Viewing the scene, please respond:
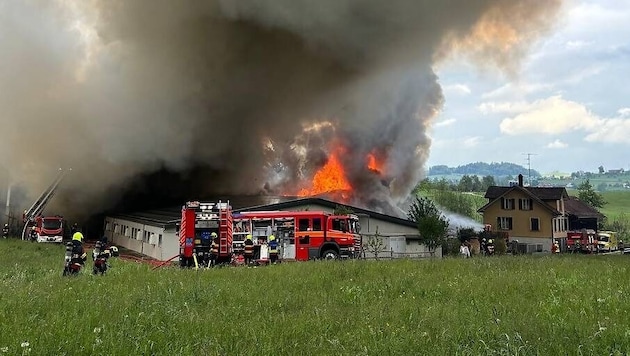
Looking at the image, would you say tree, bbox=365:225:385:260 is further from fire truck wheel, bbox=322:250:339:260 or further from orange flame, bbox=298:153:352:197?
orange flame, bbox=298:153:352:197

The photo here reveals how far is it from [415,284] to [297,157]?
1583 inches

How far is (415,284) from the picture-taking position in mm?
10789

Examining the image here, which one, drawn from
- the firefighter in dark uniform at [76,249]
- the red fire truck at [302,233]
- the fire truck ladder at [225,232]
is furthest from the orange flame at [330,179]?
the firefighter in dark uniform at [76,249]

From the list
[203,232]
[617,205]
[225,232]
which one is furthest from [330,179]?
[617,205]

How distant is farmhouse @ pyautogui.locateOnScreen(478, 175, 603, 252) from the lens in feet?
170

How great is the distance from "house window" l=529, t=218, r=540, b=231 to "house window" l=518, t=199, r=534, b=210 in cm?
124

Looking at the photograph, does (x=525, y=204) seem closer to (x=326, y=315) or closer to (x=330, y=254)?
(x=330, y=254)

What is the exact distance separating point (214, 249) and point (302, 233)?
4397 mm

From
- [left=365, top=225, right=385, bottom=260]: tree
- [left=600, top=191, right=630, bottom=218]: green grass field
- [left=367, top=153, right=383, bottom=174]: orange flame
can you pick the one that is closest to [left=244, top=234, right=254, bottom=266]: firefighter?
[left=365, top=225, right=385, bottom=260]: tree

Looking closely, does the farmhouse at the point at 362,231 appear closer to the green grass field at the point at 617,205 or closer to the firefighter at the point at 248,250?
the firefighter at the point at 248,250

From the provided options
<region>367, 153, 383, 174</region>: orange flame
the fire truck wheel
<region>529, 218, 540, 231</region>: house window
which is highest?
<region>367, 153, 383, 174</region>: orange flame

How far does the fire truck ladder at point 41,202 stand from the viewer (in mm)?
40344

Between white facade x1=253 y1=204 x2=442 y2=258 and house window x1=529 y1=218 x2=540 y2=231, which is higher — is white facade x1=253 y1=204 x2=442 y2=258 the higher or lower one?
the lower one

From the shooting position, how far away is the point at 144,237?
1383 inches
